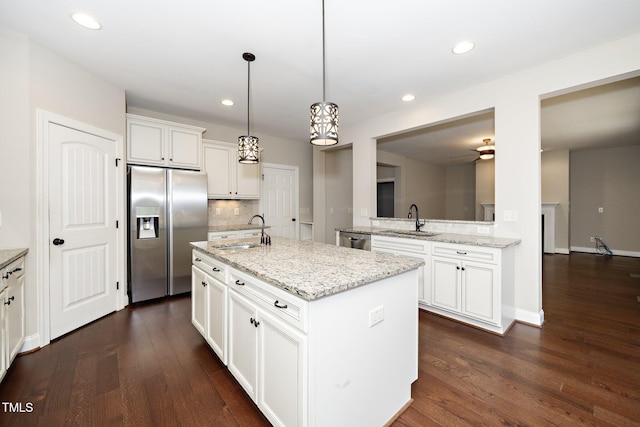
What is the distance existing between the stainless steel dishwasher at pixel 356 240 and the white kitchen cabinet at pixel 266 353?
2177mm

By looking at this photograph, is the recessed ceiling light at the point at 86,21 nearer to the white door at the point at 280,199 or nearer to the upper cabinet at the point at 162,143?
the upper cabinet at the point at 162,143

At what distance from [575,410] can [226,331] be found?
2.16 meters

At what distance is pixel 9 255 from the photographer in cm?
195

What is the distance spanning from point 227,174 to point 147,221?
55.9 inches

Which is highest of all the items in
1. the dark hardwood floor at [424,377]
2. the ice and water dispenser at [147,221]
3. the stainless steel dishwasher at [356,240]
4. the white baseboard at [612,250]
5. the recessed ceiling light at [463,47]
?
the recessed ceiling light at [463,47]

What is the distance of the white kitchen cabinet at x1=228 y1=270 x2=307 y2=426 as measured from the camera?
47.6 inches

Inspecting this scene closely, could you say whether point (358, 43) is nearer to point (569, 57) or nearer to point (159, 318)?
point (569, 57)

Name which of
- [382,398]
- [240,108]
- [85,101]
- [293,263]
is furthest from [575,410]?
[85,101]

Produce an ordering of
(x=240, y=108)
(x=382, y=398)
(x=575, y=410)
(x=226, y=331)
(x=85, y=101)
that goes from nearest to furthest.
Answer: (x=382, y=398)
(x=575, y=410)
(x=226, y=331)
(x=85, y=101)
(x=240, y=108)

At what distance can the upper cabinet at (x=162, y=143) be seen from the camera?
3404 mm

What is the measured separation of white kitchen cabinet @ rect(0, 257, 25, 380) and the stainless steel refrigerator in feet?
3.80

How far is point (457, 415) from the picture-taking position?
1.55 m

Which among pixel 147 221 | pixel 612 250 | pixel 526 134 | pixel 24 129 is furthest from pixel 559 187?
pixel 24 129

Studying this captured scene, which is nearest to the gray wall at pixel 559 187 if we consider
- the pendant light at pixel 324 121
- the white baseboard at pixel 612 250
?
the white baseboard at pixel 612 250
